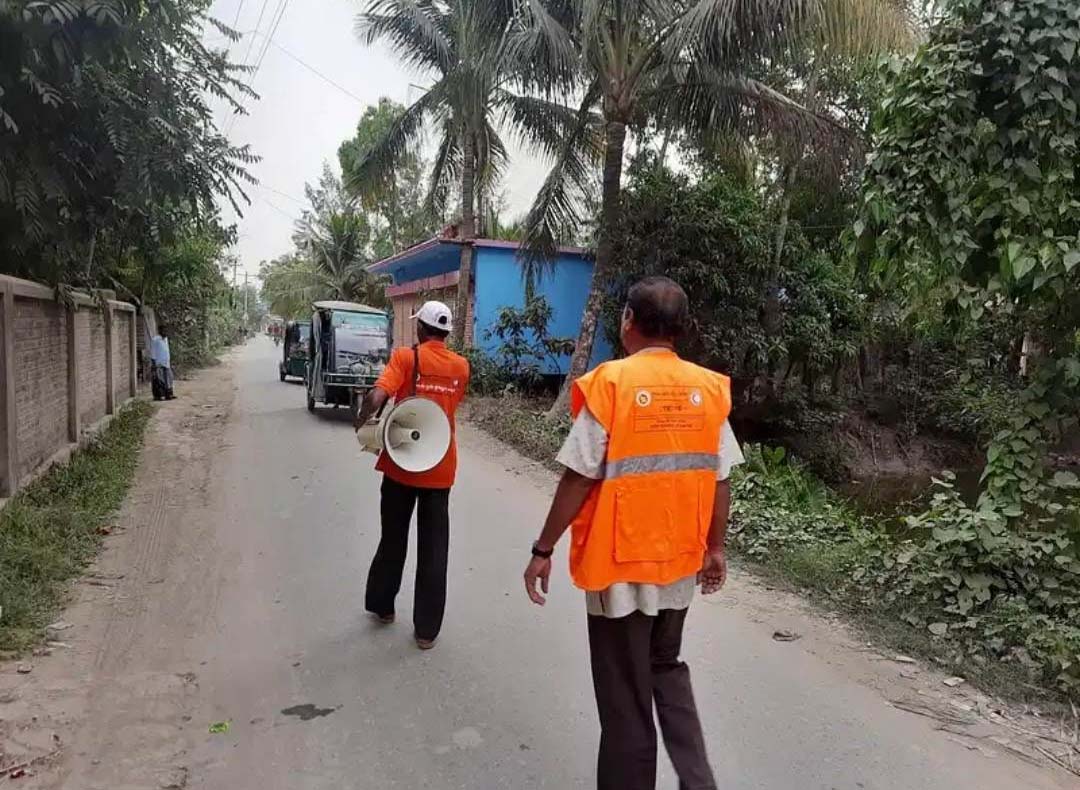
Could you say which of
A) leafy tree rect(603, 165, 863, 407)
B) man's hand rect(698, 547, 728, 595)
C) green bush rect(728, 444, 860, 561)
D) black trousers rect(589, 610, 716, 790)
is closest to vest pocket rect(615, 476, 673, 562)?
black trousers rect(589, 610, 716, 790)

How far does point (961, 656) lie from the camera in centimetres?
400

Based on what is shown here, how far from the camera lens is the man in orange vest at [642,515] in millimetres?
2234

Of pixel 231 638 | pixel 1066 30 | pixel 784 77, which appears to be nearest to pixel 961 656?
pixel 1066 30

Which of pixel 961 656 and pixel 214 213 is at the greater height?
pixel 214 213

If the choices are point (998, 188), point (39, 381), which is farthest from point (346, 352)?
point (998, 188)

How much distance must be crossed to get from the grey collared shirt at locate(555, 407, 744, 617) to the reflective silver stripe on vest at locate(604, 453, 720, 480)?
0.12 ft

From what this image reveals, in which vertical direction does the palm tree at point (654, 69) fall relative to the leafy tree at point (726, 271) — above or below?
above

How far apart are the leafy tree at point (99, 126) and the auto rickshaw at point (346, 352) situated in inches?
192

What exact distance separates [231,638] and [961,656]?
12.6 feet

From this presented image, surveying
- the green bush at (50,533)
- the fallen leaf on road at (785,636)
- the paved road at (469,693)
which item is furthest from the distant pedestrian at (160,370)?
the fallen leaf on road at (785,636)

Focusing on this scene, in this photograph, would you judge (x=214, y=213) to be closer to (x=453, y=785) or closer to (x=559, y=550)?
(x=559, y=550)

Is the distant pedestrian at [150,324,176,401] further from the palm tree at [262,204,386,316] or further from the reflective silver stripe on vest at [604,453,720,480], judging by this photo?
the reflective silver stripe on vest at [604,453,720,480]

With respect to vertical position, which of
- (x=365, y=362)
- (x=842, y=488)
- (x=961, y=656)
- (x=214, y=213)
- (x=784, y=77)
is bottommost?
(x=842, y=488)

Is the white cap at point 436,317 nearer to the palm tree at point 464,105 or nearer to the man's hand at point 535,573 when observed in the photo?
the man's hand at point 535,573
